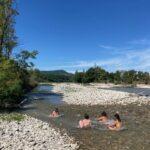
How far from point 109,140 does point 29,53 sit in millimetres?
31329

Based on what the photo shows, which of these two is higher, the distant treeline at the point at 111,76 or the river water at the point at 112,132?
the distant treeline at the point at 111,76

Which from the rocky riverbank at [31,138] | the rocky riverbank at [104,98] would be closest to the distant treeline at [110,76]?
the rocky riverbank at [104,98]

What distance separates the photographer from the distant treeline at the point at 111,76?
A: 172 m

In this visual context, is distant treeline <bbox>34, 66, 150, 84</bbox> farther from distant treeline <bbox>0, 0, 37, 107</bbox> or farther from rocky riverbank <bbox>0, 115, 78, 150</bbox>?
rocky riverbank <bbox>0, 115, 78, 150</bbox>

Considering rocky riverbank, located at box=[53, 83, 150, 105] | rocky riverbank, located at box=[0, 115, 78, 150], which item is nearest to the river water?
rocky riverbank, located at box=[0, 115, 78, 150]

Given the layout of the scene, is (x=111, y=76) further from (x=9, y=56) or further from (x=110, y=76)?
(x=9, y=56)

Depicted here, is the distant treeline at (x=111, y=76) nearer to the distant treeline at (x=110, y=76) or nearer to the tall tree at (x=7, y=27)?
the distant treeline at (x=110, y=76)

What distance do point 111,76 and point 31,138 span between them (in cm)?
16219

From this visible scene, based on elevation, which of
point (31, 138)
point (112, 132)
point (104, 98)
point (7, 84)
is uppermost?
point (7, 84)

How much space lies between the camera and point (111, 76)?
18275 centimetres

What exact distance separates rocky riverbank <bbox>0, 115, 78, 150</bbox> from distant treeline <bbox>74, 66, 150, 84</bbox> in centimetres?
14259

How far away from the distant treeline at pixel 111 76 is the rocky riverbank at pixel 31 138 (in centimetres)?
14259

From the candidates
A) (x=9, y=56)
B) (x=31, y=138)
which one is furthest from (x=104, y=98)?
(x=31, y=138)

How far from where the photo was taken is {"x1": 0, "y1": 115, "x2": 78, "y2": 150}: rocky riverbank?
19.9m
